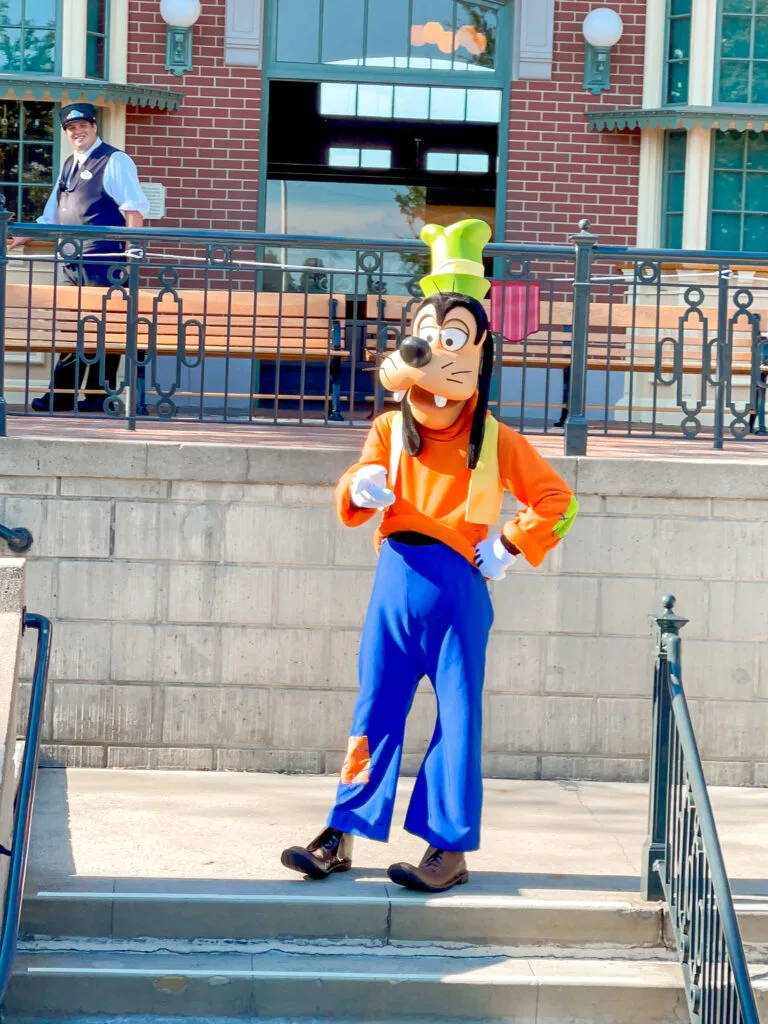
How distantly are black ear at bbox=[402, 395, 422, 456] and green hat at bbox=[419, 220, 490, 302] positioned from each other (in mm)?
392

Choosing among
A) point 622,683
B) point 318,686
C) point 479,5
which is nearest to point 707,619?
point 622,683

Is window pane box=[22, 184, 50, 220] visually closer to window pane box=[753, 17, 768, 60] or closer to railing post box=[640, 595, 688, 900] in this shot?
window pane box=[753, 17, 768, 60]

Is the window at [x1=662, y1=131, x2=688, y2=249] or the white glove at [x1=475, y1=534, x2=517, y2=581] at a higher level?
the window at [x1=662, y1=131, x2=688, y2=249]

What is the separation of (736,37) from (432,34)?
7.49ft

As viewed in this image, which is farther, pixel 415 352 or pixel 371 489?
pixel 371 489

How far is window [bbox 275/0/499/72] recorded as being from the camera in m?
11.2

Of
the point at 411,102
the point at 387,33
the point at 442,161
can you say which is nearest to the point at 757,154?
the point at 442,161

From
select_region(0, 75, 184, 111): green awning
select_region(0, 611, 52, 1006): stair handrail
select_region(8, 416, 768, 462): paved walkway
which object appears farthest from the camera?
select_region(0, 75, 184, 111): green awning

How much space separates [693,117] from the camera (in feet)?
35.3

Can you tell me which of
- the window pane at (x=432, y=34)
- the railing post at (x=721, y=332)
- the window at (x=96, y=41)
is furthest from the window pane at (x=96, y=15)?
the railing post at (x=721, y=332)

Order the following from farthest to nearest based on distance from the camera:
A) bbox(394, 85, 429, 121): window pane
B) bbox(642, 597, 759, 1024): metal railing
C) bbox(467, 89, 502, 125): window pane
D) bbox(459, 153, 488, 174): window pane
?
bbox(459, 153, 488, 174): window pane
bbox(394, 85, 429, 121): window pane
bbox(467, 89, 502, 125): window pane
bbox(642, 597, 759, 1024): metal railing

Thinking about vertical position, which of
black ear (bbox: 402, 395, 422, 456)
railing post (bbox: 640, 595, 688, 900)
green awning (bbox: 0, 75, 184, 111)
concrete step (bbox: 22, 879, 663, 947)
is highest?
green awning (bbox: 0, 75, 184, 111)

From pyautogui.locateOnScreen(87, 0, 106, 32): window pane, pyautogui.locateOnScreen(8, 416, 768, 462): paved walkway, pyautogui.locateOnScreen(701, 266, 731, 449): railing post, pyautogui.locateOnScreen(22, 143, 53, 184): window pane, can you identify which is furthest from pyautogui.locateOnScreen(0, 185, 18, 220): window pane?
pyautogui.locateOnScreen(701, 266, 731, 449): railing post

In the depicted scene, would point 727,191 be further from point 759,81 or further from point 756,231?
point 759,81
